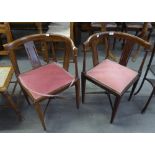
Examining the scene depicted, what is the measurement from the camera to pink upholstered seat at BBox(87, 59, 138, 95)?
143 cm

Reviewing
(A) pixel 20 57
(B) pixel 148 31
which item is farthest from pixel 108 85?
(A) pixel 20 57

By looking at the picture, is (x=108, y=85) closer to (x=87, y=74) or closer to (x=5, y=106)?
(x=87, y=74)

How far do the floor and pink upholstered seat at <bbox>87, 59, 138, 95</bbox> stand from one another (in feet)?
1.30

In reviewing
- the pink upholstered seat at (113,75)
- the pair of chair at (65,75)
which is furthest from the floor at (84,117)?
the pink upholstered seat at (113,75)

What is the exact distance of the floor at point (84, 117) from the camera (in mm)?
1580

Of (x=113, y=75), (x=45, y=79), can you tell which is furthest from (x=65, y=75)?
(x=113, y=75)

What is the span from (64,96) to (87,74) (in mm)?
480

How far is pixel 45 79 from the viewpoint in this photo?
4.74 ft

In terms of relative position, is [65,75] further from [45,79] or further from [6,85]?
[6,85]

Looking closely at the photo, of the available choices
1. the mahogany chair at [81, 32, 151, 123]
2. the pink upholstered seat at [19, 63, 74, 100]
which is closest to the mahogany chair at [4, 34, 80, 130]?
the pink upholstered seat at [19, 63, 74, 100]

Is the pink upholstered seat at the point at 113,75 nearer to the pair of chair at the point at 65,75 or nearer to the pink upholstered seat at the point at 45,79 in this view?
the pair of chair at the point at 65,75

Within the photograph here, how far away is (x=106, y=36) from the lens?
1.63 m

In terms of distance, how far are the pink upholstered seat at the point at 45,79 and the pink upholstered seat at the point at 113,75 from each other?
0.76 feet

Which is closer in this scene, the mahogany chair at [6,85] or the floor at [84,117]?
the mahogany chair at [6,85]
